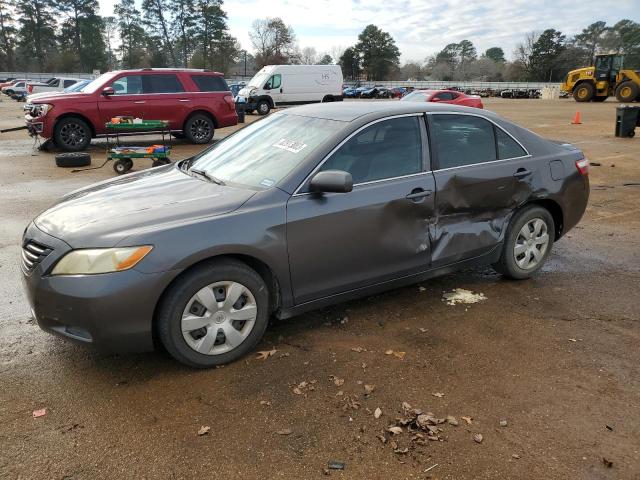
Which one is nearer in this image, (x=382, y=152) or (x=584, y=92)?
(x=382, y=152)

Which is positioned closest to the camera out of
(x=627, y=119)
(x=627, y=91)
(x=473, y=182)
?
(x=473, y=182)

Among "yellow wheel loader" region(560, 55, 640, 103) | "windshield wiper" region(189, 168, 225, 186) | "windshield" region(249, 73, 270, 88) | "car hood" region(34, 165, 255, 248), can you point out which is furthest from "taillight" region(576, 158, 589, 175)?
"yellow wheel loader" region(560, 55, 640, 103)

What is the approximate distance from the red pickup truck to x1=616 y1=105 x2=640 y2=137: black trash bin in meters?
11.6

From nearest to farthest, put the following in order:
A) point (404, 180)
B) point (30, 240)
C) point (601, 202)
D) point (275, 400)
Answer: point (275, 400) → point (30, 240) → point (404, 180) → point (601, 202)

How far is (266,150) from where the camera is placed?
3945mm

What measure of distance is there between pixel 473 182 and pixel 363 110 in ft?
3.50

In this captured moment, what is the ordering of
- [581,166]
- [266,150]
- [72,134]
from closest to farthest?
[266,150] < [581,166] < [72,134]

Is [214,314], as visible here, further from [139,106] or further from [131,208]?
[139,106]

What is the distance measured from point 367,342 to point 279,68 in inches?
1002

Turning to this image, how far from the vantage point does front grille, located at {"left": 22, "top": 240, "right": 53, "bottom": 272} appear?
3.07 meters

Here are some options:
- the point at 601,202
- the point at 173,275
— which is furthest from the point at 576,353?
the point at 601,202

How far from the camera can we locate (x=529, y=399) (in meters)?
2.99

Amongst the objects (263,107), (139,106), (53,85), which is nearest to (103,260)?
(139,106)

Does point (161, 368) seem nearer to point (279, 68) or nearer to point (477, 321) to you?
point (477, 321)
